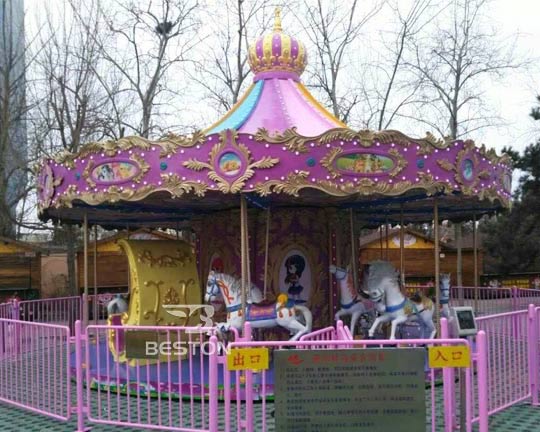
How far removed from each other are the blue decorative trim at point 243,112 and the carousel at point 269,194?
30 millimetres

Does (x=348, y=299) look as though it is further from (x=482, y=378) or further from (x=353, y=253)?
(x=482, y=378)

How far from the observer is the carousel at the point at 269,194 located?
261 inches

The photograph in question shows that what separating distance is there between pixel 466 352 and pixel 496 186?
4049mm

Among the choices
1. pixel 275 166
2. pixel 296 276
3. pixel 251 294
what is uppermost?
pixel 275 166

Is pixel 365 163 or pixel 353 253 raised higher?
pixel 365 163

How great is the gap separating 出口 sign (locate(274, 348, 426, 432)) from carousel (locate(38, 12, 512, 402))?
2512mm

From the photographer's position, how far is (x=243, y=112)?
8672 mm

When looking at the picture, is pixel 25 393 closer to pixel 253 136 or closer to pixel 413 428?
pixel 253 136

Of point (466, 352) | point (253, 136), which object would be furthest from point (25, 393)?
point (466, 352)

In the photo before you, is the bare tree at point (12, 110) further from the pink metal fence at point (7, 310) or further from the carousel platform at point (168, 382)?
the carousel platform at point (168, 382)

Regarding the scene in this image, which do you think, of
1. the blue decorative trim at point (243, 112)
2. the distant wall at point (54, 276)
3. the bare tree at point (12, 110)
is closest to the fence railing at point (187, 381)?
the blue decorative trim at point (243, 112)

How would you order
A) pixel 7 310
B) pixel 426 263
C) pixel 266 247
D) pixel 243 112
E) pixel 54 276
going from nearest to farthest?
pixel 266 247 < pixel 243 112 < pixel 7 310 < pixel 54 276 < pixel 426 263

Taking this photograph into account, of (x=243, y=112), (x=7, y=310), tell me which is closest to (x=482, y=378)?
(x=243, y=112)

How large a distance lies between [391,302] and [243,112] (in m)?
3.20
